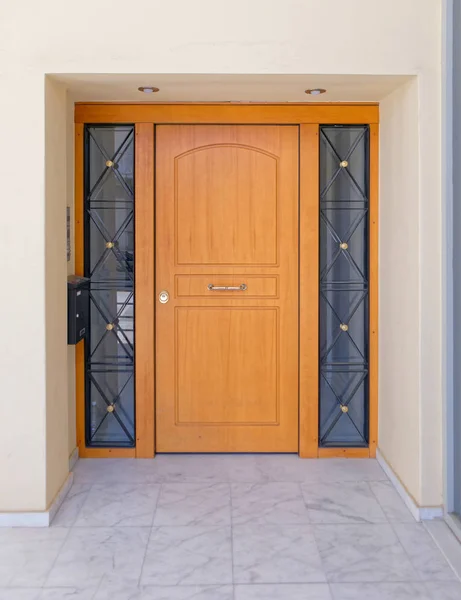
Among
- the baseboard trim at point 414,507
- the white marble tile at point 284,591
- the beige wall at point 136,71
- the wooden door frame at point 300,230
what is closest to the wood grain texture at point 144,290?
the wooden door frame at point 300,230

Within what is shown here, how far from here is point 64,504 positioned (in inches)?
138

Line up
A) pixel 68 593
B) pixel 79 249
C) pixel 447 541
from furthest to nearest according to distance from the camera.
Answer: pixel 79 249, pixel 447 541, pixel 68 593

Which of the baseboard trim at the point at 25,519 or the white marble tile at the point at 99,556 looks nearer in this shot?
the white marble tile at the point at 99,556

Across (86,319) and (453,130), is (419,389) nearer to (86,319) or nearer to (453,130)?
(453,130)

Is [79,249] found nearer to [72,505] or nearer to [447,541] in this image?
[72,505]

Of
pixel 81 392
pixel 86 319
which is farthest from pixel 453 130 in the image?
pixel 81 392

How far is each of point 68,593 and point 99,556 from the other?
12.3 inches

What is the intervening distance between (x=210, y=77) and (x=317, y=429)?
86.1 inches

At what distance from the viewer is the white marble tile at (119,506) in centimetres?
329

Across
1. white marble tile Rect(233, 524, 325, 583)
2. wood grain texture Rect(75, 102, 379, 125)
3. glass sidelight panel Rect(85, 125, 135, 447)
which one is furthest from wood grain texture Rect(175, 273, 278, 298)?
white marble tile Rect(233, 524, 325, 583)

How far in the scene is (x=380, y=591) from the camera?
105 inches

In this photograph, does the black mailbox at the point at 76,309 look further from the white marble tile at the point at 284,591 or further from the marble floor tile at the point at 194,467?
the white marble tile at the point at 284,591

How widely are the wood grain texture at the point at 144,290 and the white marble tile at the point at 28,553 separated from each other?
1.04 meters

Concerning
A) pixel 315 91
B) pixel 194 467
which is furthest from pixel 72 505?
pixel 315 91
